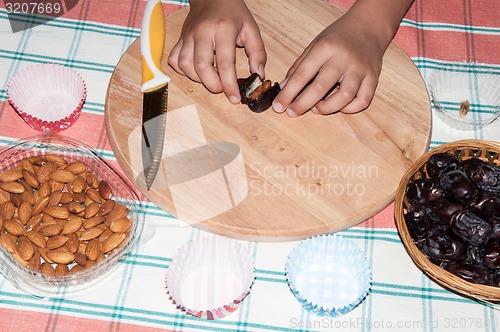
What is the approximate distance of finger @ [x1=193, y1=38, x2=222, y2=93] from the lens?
1320 millimetres

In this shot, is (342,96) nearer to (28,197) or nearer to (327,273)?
(327,273)

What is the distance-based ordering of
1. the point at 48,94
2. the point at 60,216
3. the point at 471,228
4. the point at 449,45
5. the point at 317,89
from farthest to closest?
1. the point at 449,45
2. the point at 48,94
3. the point at 317,89
4. the point at 60,216
5. the point at 471,228

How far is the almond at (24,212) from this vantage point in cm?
118

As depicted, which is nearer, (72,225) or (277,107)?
(72,225)

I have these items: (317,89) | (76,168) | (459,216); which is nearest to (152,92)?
(76,168)

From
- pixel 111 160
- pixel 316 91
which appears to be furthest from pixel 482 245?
pixel 111 160

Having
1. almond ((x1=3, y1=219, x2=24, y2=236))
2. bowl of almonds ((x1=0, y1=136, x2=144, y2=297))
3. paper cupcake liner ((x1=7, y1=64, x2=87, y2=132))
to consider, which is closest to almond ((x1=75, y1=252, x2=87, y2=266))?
bowl of almonds ((x1=0, y1=136, x2=144, y2=297))

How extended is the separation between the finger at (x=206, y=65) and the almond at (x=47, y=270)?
436mm

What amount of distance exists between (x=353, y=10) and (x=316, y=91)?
22cm

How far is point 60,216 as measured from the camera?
119cm

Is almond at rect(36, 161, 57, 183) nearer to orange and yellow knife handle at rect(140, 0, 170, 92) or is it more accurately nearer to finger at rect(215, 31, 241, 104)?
orange and yellow knife handle at rect(140, 0, 170, 92)

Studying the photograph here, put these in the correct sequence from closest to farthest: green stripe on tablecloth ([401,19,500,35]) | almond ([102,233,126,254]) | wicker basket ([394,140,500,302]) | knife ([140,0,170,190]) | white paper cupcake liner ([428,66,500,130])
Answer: wicker basket ([394,140,500,302]), almond ([102,233,126,254]), knife ([140,0,170,190]), white paper cupcake liner ([428,66,500,130]), green stripe on tablecloth ([401,19,500,35])

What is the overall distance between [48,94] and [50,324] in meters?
0.47

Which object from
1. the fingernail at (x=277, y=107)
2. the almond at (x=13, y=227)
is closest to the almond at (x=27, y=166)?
the almond at (x=13, y=227)
